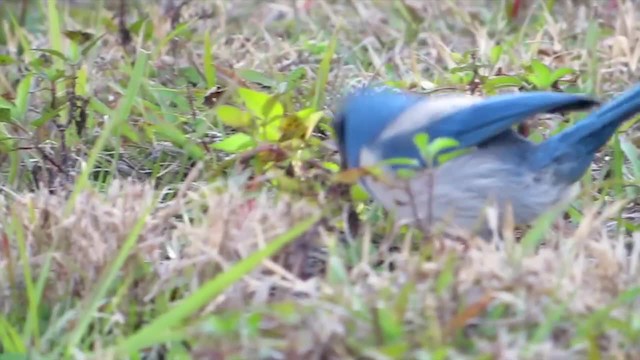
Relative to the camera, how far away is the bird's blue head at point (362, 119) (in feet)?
9.55

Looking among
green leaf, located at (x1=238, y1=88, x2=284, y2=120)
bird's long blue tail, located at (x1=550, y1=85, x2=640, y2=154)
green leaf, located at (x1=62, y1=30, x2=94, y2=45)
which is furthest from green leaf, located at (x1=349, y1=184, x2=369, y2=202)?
green leaf, located at (x1=62, y1=30, x2=94, y2=45)

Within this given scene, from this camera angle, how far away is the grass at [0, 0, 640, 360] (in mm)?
2137

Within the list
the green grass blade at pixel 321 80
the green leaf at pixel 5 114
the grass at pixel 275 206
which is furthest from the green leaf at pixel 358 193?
the green leaf at pixel 5 114

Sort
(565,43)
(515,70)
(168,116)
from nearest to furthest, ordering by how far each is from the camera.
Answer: (168,116) → (515,70) → (565,43)

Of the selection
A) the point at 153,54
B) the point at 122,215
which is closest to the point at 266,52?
the point at 153,54

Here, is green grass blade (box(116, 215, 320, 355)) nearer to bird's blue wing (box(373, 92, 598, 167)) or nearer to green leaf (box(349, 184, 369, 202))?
green leaf (box(349, 184, 369, 202))

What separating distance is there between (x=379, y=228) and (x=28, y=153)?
98cm

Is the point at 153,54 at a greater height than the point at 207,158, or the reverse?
the point at 153,54

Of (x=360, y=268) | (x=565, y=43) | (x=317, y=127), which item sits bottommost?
(x=360, y=268)

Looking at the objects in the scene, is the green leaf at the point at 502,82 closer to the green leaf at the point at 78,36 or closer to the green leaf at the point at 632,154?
the green leaf at the point at 632,154

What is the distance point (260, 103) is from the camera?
2969mm

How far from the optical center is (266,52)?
416cm

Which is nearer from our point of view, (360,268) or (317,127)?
(360,268)

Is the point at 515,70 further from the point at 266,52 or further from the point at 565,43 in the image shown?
the point at 266,52
